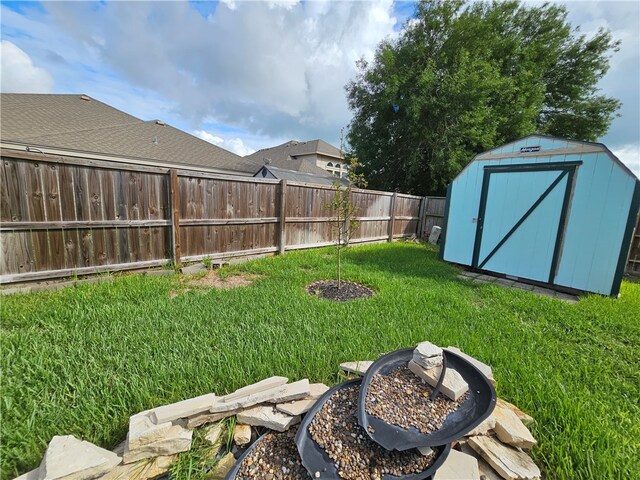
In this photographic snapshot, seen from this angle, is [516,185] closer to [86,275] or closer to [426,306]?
[426,306]

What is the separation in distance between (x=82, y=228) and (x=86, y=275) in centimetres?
70

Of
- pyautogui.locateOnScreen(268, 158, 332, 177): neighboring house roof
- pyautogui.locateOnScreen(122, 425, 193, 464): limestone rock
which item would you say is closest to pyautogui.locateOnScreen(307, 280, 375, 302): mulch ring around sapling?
pyautogui.locateOnScreen(122, 425, 193, 464): limestone rock

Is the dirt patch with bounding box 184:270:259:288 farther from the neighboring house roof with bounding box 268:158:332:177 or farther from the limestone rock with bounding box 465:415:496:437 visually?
the neighboring house roof with bounding box 268:158:332:177

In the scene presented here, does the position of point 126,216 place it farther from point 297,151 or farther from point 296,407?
point 297,151

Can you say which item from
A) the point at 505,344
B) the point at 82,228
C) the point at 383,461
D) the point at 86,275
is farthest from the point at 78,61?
the point at 505,344

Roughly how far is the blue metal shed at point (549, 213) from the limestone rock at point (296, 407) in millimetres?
5627

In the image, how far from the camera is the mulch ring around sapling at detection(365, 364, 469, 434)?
1440 mm

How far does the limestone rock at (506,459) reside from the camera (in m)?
1.31

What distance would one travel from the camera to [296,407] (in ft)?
5.27

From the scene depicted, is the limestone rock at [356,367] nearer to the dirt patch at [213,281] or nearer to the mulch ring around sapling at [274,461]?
the mulch ring around sapling at [274,461]

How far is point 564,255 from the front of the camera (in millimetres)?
4914

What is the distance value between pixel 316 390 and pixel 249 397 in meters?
0.44

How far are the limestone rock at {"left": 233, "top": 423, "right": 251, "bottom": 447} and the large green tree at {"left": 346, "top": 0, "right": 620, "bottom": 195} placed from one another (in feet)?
44.5

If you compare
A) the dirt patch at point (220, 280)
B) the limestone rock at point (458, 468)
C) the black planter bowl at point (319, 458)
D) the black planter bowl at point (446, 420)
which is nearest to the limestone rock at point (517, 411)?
the black planter bowl at point (446, 420)
